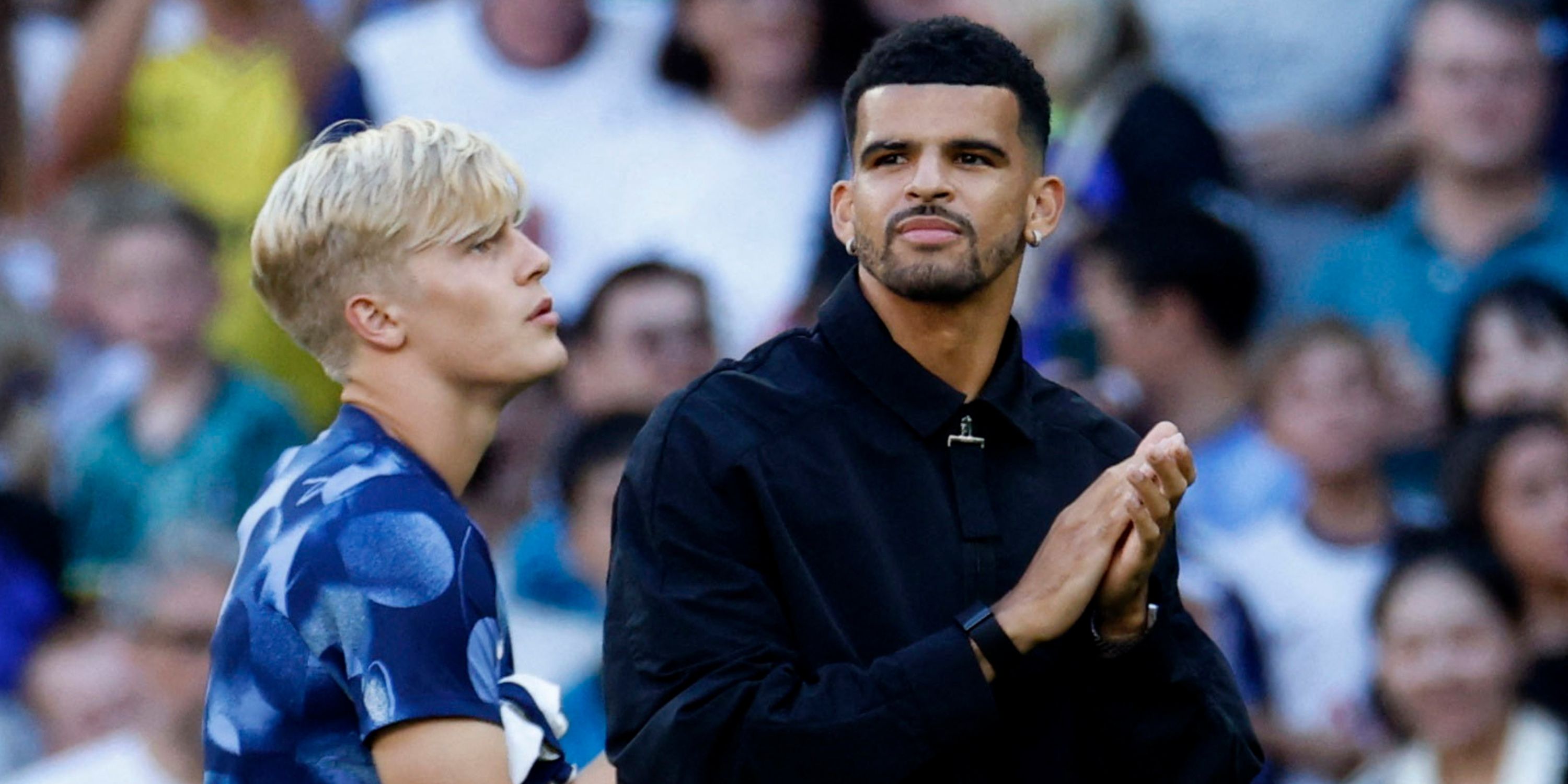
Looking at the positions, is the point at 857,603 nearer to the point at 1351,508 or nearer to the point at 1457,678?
the point at 1457,678

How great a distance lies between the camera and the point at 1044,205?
251 cm

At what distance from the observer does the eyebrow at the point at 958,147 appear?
2.40 m

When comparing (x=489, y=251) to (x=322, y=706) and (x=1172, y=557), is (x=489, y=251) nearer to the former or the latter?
(x=322, y=706)

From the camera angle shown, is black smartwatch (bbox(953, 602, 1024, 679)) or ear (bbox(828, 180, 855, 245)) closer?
black smartwatch (bbox(953, 602, 1024, 679))

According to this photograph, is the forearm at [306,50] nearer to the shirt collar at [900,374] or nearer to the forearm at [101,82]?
the forearm at [101,82]

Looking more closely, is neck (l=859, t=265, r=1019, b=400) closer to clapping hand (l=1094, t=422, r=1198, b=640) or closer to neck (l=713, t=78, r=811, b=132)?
clapping hand (l=1094, t=422, r=1198, b=640)

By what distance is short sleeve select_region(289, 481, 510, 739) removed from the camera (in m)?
2.26

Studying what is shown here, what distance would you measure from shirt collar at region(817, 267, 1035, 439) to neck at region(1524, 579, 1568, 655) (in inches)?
118

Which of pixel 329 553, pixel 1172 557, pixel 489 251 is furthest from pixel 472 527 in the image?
pixel 1172 557

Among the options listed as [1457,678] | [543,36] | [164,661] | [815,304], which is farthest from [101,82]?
[1457,678]

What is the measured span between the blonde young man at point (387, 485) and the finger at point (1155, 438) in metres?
0.75

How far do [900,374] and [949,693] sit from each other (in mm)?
416

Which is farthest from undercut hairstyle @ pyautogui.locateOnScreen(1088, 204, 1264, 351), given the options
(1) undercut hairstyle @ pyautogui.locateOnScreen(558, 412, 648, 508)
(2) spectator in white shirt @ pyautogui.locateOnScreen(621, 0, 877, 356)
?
(1) undercut hairstyle @ pyautogui.locateOnScreen(558, 412, 648, 508)

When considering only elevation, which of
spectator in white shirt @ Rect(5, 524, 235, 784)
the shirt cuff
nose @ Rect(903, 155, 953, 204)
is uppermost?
nose @ Rect(903, 155, 953, 204)
